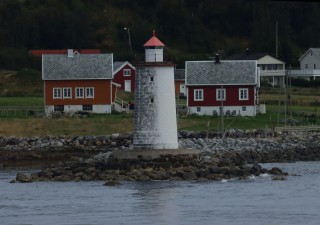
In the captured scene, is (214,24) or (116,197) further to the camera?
(214,24)

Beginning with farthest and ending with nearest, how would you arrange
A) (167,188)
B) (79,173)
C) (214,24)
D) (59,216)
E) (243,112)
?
(214,24), (243,112), (79,173), (167,188), (59,216)

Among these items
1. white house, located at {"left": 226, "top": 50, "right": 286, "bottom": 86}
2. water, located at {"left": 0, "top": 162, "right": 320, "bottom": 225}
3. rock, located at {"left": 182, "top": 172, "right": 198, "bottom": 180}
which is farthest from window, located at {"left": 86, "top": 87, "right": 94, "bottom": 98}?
rock, located at {"left": 182, "top": 172, "right": 198, "bottom": 180}

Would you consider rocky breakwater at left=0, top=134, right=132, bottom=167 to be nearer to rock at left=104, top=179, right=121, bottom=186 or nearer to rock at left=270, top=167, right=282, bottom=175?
rock at left=104, top=179, right=121, bottom=186

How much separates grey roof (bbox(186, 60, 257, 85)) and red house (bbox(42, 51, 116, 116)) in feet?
12.0

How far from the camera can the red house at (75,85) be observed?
6338cm

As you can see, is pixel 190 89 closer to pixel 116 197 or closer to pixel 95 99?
pixel 95 99

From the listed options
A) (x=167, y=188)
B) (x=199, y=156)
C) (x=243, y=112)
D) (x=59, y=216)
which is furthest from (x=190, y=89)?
(x=59, y=216)

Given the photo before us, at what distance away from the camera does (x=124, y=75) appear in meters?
71.4

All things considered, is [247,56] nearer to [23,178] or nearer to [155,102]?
[155,102]

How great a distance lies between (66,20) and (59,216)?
166ft

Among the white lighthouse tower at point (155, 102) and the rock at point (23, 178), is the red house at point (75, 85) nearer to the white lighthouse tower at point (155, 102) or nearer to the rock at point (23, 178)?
the rock at point (23, 178)

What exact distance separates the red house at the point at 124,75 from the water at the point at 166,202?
2519cm

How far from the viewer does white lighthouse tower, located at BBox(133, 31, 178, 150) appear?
1764 inches

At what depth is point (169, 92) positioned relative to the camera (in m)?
44.9
